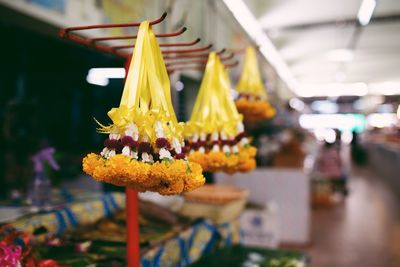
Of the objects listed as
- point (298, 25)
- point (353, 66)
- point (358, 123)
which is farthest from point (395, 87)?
point (298, 25)

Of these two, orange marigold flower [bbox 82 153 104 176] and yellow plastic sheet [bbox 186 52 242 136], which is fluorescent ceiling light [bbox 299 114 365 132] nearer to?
yellow plastic sheet [bbox 186 52 242 136]

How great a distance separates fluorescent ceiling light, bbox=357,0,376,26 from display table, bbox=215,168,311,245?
2954mm

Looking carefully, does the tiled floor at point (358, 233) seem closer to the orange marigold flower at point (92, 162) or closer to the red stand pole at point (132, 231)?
the red stand pole at point (132, 231)

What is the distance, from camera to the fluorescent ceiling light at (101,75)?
128 inches

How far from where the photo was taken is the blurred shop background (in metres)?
3.21

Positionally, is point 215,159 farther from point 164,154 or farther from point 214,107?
point 164,154

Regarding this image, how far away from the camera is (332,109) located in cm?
2484

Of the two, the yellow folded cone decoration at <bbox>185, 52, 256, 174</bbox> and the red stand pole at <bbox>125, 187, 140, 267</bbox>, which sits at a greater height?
the yellow folded cone decoration at <bbox>185, 52, 256, 174</bbox>

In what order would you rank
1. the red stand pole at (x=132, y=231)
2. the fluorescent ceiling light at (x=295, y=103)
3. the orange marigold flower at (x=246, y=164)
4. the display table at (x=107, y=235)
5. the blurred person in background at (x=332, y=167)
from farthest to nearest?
the fluorescent ceiling light at (x=295, y=103) < the blurred person in background at (x=332, y=167) < the display table at (x=107, y=235) < the orange marigold flower at (x=246, y=164) < the red stand pole at (x=132, y=231)

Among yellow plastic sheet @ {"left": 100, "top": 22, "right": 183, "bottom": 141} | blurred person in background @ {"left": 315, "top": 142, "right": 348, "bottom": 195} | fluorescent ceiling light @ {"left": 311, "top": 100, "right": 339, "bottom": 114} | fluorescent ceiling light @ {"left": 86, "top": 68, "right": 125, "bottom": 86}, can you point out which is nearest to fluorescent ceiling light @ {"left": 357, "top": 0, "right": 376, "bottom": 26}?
blurred person in background @ {"left": 315, "top": 142, "right": 348, "bottom": 195}

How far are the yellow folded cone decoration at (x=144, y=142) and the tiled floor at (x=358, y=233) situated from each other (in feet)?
13.5

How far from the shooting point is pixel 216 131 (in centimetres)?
192

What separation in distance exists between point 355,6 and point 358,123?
21.4m

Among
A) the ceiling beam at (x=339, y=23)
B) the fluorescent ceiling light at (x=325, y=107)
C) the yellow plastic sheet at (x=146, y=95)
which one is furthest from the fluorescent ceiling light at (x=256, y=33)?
the fluorescent ceiling light at (x=325, y=107)
